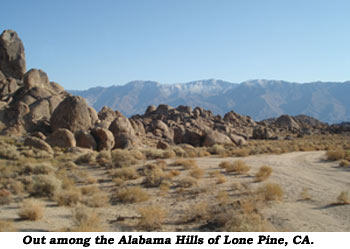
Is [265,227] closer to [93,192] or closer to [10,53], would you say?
[93,192]

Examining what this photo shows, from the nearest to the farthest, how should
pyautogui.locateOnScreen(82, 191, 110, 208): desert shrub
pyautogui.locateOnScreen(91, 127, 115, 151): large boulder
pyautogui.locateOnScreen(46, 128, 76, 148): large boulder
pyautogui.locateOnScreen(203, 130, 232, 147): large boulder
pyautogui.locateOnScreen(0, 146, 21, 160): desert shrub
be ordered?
pyautogui.locateOnScreen(82, 191, 110, 208): desert shrub
pyautogui.locateOnScreen(0, 146, 21, 160): desert shrub
pyautogui.locateOnScreen(46, 128, 76, 148): large boulder
pyautogui.locateOnScreen(91, 127, 115, 151): large boulder
pyautogui.locateOnScreen(203, 130, 232, 147): large boulder

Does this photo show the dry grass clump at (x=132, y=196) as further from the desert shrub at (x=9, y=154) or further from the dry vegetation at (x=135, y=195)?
the desert shrub at (x=9, y=154)

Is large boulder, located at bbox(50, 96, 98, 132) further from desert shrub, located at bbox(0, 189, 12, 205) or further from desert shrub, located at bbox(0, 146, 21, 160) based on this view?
desert shrub, located at bbox(0, 189, 12, 205)

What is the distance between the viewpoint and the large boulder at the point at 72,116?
26625 millimetres

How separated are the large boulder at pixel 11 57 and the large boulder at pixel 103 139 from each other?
24.2 meters

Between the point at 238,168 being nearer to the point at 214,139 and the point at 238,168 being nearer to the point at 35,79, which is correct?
the point at 214,139

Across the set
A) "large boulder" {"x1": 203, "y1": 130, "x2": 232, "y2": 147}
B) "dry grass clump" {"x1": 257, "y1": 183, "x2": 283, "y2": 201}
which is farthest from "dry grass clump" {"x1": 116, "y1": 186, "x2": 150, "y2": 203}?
"large boulder" {"x1": 203, "y1": 130, "x2": 232, "y2": 147}

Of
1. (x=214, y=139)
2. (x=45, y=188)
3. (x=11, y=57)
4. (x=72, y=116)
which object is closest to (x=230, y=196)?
(x=45, y=188)

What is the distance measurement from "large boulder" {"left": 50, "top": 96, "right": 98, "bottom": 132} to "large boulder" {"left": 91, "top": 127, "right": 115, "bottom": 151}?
2.38 m

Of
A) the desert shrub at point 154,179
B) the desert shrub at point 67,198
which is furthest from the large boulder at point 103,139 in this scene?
the desert shrub at point 67,198

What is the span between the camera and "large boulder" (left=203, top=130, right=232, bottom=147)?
3406cm

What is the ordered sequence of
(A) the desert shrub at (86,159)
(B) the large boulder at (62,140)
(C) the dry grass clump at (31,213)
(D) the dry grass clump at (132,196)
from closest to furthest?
1. (C) the dry grass clump at (31,213)
2. (D) the dry grass clump at (132,196)
3. (A) the desert shrub at (86,159)
4. (B) the large boulder at (62,140)

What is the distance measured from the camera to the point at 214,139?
113ft

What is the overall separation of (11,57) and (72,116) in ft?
73.4
